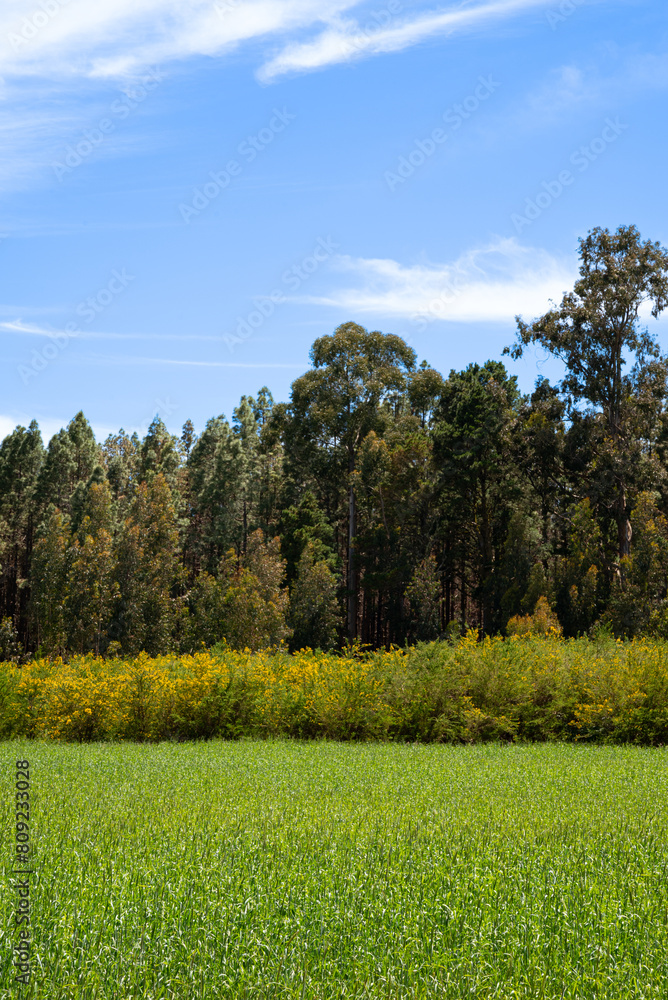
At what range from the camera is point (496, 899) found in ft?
15.5

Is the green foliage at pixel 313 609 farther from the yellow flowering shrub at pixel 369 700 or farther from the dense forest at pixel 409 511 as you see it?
the yellow flowering shrub at pixel 369 700

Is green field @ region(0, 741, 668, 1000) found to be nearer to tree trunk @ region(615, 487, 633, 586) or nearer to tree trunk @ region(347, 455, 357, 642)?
tree trunk @ region(615, 487, 633, 586)

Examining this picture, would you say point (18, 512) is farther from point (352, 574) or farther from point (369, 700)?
point (369, 700)

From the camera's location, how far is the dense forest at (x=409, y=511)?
1307 inches

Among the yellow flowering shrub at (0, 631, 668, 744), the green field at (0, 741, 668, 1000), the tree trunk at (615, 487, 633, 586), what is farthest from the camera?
the tree trunk at (615, 487, 633, 586)

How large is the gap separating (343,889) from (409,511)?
35279 mm

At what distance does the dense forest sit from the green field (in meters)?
21.1

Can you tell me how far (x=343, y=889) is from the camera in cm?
486

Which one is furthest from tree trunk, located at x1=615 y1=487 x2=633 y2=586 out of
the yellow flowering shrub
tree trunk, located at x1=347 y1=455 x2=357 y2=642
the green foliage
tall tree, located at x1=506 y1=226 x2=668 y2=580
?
the yellow flowering shrub

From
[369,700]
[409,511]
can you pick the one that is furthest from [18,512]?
[369,700]

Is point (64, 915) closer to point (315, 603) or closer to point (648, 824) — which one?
point (648, 824)

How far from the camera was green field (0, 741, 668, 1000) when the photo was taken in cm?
384

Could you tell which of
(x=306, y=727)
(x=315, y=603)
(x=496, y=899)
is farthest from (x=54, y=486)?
(x=496, y=899)

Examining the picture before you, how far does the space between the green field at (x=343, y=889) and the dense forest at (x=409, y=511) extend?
21067 millimetres
